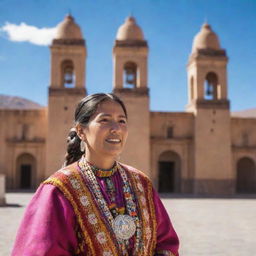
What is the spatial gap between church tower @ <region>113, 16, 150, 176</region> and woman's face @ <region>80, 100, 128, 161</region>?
2497 cm

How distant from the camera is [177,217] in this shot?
46.8 feet

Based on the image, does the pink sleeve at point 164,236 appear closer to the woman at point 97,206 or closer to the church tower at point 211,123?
the woman at point 97,206

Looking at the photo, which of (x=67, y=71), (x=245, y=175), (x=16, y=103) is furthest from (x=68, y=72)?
(x=16, y=103)

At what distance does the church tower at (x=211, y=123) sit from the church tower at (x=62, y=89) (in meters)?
7.60

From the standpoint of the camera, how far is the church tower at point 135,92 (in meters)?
28.0

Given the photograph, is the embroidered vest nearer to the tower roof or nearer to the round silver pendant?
the round silver pendant

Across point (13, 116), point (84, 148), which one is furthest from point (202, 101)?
point (84, 148)

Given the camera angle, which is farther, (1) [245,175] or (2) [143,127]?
(1) [245,175]

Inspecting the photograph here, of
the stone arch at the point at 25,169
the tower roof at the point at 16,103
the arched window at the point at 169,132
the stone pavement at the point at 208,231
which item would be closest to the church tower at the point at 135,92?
the arched window at the point at 169,132

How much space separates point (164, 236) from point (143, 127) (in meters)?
25.4

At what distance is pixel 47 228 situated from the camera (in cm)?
245

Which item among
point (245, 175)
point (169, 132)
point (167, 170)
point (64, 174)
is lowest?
point (245, 175)

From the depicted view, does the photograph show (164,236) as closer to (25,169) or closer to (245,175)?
(25,169)

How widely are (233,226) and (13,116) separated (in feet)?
66.8
